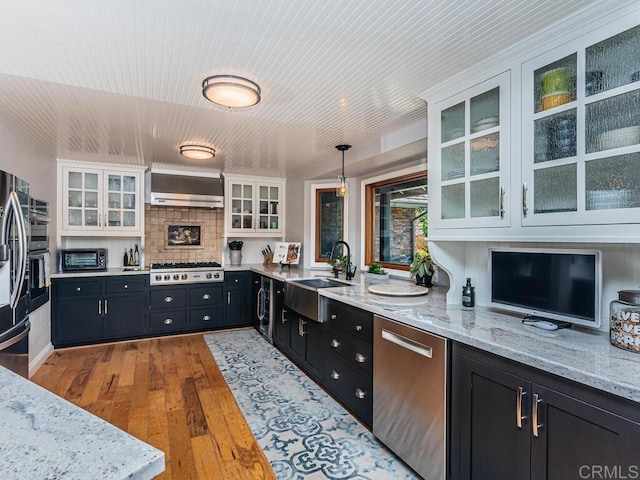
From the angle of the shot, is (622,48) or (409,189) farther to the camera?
(409,189)

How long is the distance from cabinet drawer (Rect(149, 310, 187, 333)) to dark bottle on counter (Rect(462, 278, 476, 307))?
367 centimetres

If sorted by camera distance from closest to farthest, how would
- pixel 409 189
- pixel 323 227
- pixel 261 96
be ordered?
pixel 261 96 → pixel 409 189 → pixel 323 227

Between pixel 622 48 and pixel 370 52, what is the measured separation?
107cm

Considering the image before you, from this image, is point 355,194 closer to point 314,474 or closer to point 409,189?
point 409,189

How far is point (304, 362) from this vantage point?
3.31 metres

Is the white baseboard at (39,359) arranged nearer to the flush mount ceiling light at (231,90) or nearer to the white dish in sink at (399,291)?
the flush mount ceiling light at (231,90)

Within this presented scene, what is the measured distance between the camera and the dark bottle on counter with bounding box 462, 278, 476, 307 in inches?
86.0

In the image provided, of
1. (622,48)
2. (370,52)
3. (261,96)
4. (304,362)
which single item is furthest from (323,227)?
(622,48)

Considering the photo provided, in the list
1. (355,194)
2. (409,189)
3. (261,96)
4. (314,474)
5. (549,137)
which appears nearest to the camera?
(549,137)

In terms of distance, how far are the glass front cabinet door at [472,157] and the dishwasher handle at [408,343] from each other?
75cm

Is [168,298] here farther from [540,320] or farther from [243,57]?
[540,320]

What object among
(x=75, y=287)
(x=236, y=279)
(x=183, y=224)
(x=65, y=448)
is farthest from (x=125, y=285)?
(x=65, y=448)

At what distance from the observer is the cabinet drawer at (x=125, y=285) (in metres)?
4.23

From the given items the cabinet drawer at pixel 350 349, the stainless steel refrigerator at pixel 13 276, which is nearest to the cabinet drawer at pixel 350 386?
the cabinet drawer at pixel 350 349
